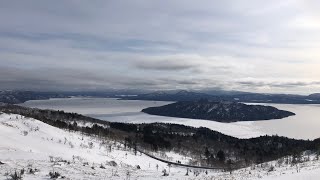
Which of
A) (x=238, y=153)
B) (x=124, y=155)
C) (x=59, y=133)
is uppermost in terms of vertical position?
(x=59, y=133)

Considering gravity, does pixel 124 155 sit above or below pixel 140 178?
below

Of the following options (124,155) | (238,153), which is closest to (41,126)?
(124,155)

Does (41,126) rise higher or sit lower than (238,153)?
higher

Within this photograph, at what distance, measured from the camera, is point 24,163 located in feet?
70.7

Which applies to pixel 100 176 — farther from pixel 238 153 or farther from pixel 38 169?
pixel 238 153

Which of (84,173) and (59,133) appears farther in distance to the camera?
(59,133)

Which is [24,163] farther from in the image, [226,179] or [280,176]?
[280,176]

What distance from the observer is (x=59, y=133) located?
2124 inches

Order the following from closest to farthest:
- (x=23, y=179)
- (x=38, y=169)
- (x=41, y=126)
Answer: (x=23, y=179) → (x=38, y=169) → (x=41, y=126)

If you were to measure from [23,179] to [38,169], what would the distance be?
3422 millimetres

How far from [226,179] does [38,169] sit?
428 inches

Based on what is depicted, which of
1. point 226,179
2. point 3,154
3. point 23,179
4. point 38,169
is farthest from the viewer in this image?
point 3,154

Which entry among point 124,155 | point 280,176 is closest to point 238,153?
point 124,155

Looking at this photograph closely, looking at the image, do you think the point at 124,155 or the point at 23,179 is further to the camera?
the point at 124,155
